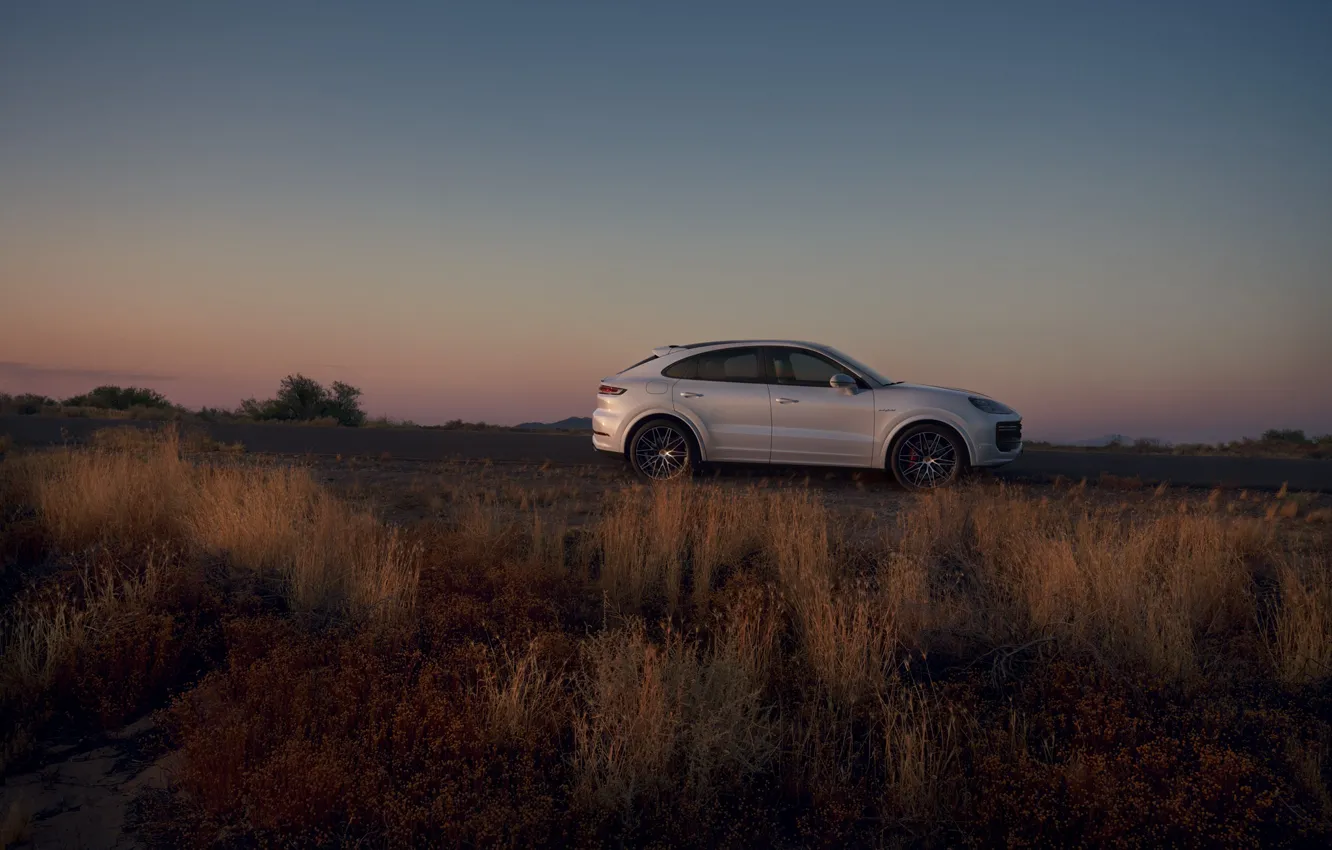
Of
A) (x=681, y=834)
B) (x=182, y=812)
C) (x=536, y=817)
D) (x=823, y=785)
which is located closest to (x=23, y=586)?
(x=182, y=812)

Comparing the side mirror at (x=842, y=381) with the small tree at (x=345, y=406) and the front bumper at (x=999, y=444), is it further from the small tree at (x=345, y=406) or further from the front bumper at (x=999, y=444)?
the small tree at (x=345, y=406)

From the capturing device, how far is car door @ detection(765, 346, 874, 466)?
36.3 ft

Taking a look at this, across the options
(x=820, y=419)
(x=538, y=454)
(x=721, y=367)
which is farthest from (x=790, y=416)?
(x=538, y=454)

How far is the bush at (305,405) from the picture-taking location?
28812 millimetres

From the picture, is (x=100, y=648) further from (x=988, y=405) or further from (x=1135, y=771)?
(x=988, y=405)

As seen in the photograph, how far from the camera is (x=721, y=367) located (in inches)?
452

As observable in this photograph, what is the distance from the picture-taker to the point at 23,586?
6973 millimetres

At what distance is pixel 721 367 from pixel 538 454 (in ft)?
18.3

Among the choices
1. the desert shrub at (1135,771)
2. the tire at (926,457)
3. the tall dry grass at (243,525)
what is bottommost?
the desert shrub at (1135,771)

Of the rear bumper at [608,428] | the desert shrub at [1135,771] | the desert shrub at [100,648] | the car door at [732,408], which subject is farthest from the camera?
the rear bumper at [608,428]

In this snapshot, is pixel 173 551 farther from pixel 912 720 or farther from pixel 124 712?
pixel 912 720

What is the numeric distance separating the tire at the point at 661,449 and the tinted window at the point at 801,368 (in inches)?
55.6

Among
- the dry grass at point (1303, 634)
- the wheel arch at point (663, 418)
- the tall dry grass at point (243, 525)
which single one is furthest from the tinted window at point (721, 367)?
the dry grass at point (1303, 634)

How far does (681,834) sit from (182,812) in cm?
227
